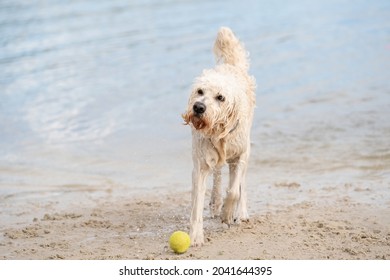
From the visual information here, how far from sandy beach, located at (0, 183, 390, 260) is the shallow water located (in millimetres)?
655

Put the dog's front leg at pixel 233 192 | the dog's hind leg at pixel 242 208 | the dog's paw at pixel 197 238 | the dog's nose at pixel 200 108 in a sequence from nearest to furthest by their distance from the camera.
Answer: the dog's nose at pixel 200 108 < the dog's paw at pixel 197 238 < the dog's front leg at pixel 233 192 < the dog's hind leg at pixel 242 208

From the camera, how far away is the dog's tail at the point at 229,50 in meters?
7.47

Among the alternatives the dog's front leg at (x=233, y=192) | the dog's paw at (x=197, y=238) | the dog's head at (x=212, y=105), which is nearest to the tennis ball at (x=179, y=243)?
the dog's paw at (x=197, y=238)

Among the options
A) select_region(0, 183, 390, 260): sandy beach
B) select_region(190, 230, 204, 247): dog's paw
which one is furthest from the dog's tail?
select_region(190, 230, 204, 247): dog's paw

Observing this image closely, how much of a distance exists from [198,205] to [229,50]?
1.93 metres

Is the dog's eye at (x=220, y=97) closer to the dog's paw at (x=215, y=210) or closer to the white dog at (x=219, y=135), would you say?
the white dog at (x=219, y=135)

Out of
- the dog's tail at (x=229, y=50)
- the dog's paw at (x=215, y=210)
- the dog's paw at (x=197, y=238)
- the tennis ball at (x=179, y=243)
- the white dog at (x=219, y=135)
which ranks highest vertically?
the dog's tail at (x=229, y=50)

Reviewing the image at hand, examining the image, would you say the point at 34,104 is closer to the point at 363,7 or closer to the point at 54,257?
the point at 54,257

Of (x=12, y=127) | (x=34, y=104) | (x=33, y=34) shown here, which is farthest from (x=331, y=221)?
(x=33, y=34)

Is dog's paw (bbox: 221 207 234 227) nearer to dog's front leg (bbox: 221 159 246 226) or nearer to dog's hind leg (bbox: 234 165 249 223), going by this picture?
dog's front leg (bbox: 221 159 246 226)

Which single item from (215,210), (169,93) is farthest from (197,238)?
(169,93)

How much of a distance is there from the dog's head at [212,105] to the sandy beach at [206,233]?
1032 mm

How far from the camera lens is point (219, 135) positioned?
244 inches
